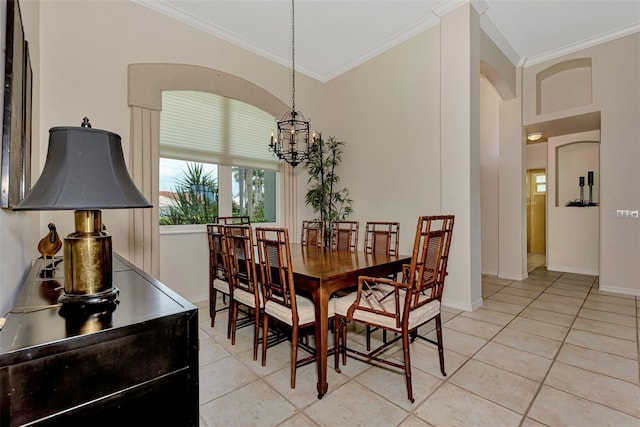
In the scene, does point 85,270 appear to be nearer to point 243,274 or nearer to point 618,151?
point 243,274

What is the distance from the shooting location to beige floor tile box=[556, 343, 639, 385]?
6.73ft

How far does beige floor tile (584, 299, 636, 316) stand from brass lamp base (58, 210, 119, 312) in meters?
4.63

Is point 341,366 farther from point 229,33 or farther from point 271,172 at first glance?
point 229,33

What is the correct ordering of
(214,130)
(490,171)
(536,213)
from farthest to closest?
(536,213) < (490,171) < (214,130)

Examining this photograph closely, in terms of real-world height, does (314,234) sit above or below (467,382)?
above

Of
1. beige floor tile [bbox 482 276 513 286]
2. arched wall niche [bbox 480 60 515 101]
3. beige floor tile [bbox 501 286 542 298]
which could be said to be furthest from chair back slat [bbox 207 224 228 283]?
beige floor tile [bbox 482 276 513 286]

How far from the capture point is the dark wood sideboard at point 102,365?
735 mm

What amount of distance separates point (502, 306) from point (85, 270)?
395 cm

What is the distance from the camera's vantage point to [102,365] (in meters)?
0.84

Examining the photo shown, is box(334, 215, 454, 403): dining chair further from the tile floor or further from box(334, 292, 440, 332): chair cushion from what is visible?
the tile floor

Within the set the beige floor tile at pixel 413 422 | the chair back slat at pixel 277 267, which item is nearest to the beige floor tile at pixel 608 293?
the beige floor tile at pixel 413 422

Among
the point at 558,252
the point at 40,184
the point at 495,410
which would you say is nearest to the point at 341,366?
the point at 495,410

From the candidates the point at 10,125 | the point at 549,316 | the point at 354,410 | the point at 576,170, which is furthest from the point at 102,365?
the point at 576,170

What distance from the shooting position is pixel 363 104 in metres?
4.60
